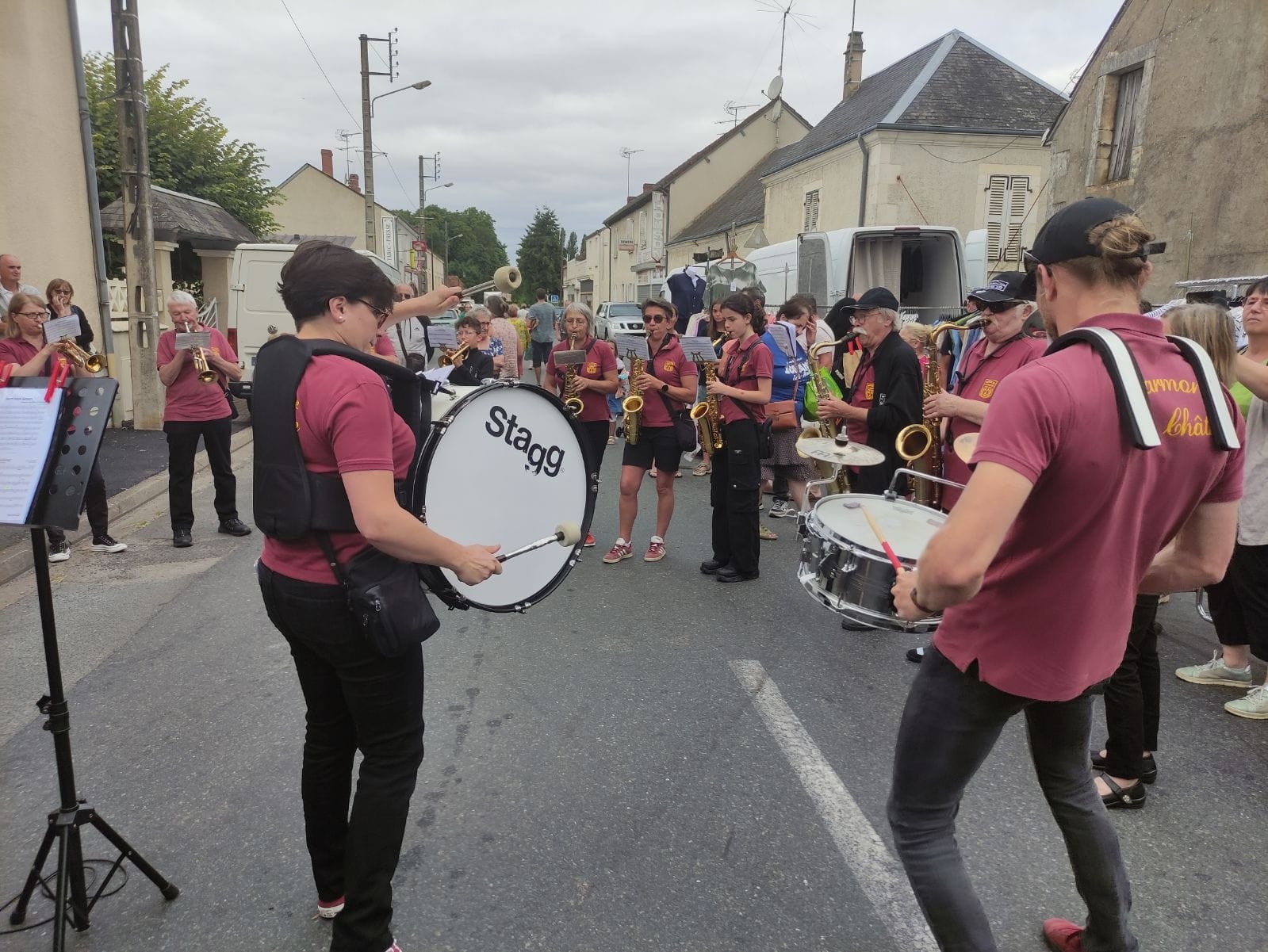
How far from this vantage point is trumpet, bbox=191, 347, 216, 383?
6094 mm

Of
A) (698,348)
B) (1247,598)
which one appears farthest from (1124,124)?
(1247,598)

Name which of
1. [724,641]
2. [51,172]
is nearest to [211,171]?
[51,172]

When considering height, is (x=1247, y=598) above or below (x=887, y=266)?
below

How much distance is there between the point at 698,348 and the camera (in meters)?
5.84

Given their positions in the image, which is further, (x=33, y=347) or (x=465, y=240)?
(x=465, y=240)

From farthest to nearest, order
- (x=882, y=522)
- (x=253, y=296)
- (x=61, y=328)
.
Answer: (x=253, y=296), (x=61, y=328), (x=882, y=522)

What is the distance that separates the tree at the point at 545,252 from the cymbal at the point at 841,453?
7192 centimetres

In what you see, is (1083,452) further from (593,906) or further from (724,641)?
(724,641)

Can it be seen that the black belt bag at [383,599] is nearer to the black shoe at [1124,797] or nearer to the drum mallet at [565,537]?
the drum mallet at [565,537]

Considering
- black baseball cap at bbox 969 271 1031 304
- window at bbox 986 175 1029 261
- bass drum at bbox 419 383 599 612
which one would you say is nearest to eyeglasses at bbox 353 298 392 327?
bass drum at bbox 419 383 599 612

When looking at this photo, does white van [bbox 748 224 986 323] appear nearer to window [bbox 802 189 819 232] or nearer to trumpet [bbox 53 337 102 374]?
trumpet [bbox 53 337 102 374]

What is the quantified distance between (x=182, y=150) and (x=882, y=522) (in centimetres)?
2036

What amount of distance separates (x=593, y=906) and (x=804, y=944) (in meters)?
0.62

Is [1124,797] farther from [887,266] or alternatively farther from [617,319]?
[617,319]
